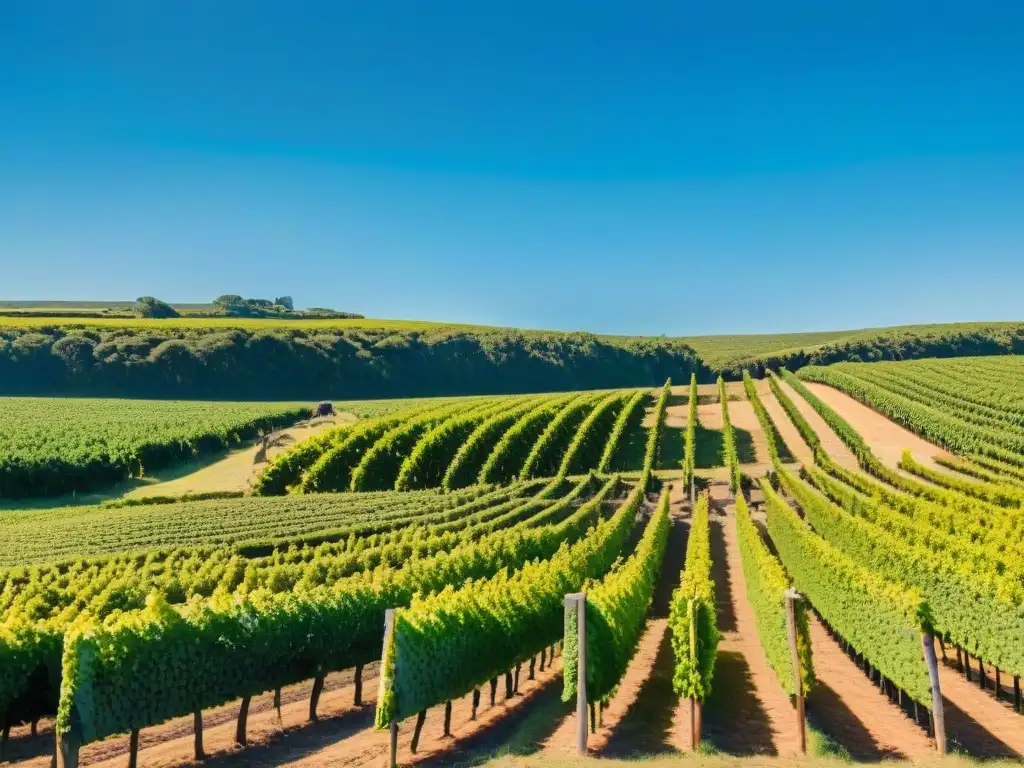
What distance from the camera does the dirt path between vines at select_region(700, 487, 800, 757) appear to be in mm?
14016

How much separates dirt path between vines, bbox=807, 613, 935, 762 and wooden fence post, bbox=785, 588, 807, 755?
33.8 inches

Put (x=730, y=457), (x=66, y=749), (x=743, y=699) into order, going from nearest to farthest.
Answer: (x=66, y=749), (x=743, y=699), (x=730, y=457)

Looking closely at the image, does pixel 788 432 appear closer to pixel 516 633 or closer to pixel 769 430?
pixel 769 430

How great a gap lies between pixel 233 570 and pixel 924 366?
315 feet

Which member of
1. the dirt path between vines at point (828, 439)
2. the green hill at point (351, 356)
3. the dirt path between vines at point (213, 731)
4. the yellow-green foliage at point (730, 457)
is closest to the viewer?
the dirt path between vines at point (213, 731)

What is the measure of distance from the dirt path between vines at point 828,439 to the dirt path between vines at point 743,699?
29834 mm

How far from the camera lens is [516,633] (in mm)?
17156

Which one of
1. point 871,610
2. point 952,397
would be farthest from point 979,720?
point 952,397

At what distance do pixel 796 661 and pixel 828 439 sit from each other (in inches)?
2009

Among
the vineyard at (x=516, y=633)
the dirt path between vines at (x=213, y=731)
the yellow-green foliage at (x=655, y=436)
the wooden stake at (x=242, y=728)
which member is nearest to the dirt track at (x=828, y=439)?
the vineyard at (x=516, y=633)

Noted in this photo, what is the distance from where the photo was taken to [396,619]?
45.4 ft

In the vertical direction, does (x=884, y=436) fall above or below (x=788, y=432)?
above

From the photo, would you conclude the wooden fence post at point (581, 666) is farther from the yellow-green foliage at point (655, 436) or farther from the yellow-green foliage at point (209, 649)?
the yellow-green foliage at point (655, 436)

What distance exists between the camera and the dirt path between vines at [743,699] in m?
14.0
